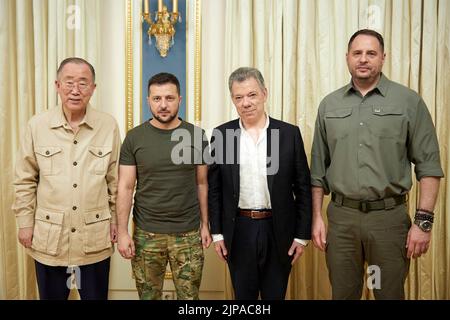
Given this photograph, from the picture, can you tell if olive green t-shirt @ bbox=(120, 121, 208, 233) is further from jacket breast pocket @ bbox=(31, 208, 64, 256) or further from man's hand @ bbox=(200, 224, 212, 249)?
jacket breast pocket @ bbox=(31, 208, 64, 256)

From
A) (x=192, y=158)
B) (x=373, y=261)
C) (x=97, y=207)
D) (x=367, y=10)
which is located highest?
(x=367, y=10)

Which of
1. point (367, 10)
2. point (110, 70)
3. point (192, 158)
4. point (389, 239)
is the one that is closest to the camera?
point (389, 239)

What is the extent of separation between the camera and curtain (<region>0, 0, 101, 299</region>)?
8.52 ft

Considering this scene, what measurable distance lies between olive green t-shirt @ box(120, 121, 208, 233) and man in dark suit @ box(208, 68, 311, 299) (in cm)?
13

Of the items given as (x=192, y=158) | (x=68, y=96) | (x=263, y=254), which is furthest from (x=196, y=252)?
(x=68, y=96)

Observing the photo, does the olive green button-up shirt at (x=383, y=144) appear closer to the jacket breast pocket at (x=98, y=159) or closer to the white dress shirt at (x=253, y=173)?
the white dress shirt at (x=253, y=173)

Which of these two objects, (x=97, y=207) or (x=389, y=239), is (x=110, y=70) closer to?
(x=97, y=207)

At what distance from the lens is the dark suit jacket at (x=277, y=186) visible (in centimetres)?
192

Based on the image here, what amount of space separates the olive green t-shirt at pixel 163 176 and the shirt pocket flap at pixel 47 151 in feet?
0.93

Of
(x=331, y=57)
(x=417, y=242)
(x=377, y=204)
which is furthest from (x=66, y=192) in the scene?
(x=331, y=57)

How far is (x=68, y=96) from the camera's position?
1.90 metres

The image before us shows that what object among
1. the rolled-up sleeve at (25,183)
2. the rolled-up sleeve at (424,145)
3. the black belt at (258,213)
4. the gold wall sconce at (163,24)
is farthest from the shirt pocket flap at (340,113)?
the rolled-up sleeve at (25,183)

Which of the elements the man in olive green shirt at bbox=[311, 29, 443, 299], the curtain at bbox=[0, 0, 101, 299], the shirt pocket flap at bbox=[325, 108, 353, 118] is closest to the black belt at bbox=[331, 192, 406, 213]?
the man in olive green shirt at bbox=[311, 29, 443, 299]
